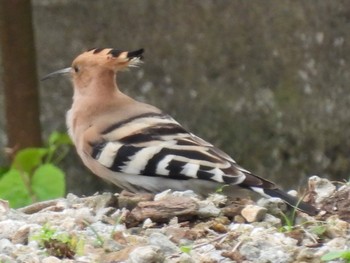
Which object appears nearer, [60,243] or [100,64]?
[60,243]

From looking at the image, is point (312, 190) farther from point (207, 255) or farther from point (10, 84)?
point (10, 84)

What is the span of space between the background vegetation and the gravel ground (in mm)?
2978

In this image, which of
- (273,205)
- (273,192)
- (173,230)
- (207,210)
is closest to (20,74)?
(273,192)

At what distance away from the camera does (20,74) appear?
23.5 ft

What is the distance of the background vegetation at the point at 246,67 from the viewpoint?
7.89 meters

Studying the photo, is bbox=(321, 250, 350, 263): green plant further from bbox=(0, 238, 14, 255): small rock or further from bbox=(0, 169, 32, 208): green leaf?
bbox=(0, 169, 32, 208): green leaf

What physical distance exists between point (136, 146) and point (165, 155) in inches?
8.2

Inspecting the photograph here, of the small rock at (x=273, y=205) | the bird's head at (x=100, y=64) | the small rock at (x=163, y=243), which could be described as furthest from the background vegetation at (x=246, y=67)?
the small rock at (x=163, y=243)

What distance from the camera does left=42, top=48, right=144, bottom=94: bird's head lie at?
6137 mm

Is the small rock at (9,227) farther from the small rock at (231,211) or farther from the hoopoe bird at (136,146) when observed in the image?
the hoopoe bird at (136,146)

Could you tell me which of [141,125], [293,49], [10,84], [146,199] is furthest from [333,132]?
[146,199]

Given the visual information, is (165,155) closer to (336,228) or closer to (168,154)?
(168,154)

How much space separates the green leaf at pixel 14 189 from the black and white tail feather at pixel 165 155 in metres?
1.04

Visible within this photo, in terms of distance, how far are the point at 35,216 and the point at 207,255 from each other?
84cm
